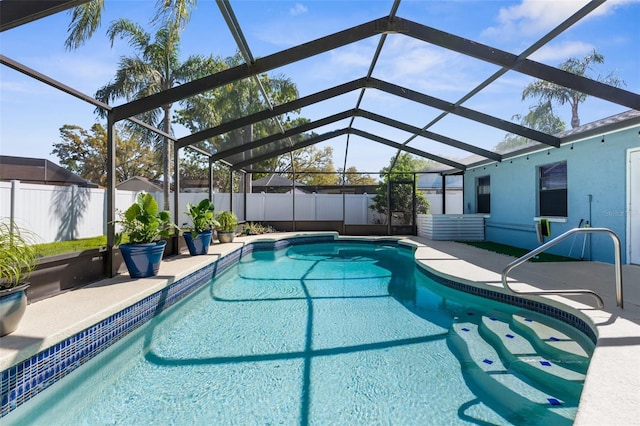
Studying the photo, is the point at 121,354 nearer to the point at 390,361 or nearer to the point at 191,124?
the point at 390,361

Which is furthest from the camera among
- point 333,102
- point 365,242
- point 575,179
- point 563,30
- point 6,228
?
point 365,242

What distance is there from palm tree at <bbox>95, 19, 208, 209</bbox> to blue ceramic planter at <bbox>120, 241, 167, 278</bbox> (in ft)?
28.0

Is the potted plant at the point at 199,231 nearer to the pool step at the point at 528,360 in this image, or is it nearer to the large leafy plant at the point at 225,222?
the large leafy plant at the point at 225,222

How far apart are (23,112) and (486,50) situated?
25.8ft

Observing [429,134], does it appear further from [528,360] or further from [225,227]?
[528,360]

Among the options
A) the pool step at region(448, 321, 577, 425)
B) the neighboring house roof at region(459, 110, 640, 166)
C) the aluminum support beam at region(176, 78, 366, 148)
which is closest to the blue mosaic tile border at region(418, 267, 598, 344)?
the pool step at region(448, 321, 577, 425)

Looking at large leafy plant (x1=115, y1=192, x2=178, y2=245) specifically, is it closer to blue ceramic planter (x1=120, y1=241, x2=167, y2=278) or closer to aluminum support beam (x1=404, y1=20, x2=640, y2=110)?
blue ceramic planter (x1=120, y1=241, x2=167, y2=278)

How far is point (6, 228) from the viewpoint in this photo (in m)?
2.74

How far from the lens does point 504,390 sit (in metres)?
2.66

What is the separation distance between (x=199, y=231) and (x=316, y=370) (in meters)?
4.87

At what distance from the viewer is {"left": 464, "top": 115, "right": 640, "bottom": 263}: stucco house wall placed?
19.6ft

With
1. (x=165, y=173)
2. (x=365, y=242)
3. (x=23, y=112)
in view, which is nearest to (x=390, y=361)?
(x=23, y=112)

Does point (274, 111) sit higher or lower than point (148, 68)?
lower

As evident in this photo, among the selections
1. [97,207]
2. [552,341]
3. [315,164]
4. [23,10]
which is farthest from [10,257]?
[315,164]
